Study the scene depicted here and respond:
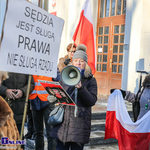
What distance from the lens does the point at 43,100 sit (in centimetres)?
425

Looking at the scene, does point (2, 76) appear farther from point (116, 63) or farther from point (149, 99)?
point (116, 63)

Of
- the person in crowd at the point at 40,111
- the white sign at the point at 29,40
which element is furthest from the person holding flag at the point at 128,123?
the white sign at the point at 29,40

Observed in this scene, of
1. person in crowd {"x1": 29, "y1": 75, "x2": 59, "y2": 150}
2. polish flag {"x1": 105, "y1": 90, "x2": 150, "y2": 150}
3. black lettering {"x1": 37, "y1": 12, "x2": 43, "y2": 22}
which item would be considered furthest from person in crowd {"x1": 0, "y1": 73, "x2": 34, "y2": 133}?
polish flag {"x1": 105, "y1": 90, "x2": 150, "y2": 150}

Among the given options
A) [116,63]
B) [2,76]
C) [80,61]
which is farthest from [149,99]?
[116,63]

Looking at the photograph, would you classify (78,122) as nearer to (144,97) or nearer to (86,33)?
(144,97)

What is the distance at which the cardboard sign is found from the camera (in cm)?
286

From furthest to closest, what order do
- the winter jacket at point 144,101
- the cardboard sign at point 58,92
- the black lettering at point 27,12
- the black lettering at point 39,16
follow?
the winter jacket at point 144,101, the cardboard sign at point 58,92, the black lettering at point 39,16, the black lettering at point 27,12

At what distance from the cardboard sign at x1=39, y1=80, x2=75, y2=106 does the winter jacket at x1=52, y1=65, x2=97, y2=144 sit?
0.18m

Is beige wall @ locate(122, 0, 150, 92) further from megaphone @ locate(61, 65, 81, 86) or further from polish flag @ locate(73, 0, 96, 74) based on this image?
megaphone @ locate(61, 65, 81, 86)

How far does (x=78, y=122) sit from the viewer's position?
3162mm

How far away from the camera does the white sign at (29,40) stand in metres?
2.38

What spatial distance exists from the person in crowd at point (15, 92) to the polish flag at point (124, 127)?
1642 mm

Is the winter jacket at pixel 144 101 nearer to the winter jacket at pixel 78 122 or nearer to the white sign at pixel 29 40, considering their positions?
the winter jacket at pixel 78 122

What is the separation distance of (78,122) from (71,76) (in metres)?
0.59
